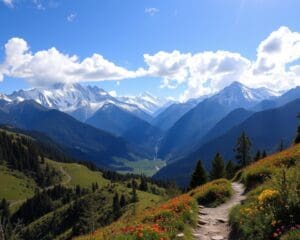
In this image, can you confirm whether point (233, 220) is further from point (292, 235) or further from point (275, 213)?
point (292, 235)

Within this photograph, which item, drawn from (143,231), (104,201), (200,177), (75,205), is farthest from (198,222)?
(75,205)

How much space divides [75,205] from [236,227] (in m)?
180

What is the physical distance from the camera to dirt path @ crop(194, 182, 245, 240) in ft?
57.2

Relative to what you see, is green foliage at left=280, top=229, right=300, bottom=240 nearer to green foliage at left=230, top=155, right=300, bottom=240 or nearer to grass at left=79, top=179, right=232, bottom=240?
green foliage at left=230, top=155, right=300, bottom=240

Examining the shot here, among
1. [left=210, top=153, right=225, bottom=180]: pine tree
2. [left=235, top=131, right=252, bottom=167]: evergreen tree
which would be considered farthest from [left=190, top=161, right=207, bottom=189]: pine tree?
[left=235, top=131, right=252, bottom=167]: evergreen tree

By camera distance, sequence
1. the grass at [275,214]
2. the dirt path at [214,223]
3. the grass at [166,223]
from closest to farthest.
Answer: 1. the grass at [275,214]
2. the grass at [166,223]
3. the dirt path at [214,223]

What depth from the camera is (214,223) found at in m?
19.8

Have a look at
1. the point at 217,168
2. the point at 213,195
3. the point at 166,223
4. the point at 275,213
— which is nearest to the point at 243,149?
the point at 217,168

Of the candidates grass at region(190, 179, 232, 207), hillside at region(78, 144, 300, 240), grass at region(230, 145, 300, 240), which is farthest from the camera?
grass at region(190, 179, 232, 207)

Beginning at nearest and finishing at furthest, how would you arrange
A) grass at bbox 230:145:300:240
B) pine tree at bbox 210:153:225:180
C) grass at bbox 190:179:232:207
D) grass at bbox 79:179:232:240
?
grass at bbox 230:145:300:240, grass at bbox 79:179:232:240, grass at bbox 190:179:232:207, pine tree at bbox 210:153:225:180

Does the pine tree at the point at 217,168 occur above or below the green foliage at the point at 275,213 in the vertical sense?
above

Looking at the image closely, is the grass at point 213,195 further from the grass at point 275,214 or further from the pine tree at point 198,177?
the pine tree at point 198,177

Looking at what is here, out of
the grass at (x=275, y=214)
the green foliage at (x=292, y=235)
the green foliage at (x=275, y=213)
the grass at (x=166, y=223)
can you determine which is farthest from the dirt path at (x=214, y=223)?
the green foliage at (x=292, y=235)

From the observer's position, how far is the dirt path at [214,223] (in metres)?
17.4
